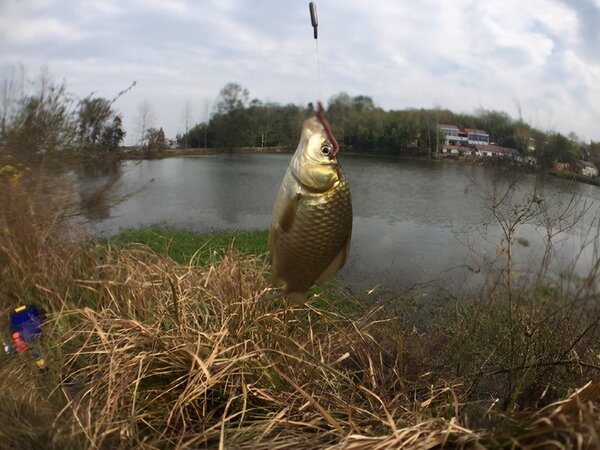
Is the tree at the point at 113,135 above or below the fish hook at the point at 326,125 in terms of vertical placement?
above

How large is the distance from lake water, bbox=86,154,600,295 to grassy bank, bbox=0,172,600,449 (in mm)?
669

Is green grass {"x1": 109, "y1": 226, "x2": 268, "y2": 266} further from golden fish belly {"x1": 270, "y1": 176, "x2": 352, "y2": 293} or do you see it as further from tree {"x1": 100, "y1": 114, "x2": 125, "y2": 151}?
golden fish belly {"x1": 270, "y1": 176, "x2": 352, "y2": 293}

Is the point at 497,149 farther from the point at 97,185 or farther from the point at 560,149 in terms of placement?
the point at 97,185

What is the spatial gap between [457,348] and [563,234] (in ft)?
4.94

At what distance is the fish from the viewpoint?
1.31 m

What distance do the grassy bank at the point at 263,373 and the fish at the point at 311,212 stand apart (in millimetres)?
1047

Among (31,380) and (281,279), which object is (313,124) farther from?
(31,380)

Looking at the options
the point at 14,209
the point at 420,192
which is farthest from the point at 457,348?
the point at 420,192

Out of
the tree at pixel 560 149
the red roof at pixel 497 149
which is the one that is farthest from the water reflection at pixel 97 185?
the tree at pixel 560 149

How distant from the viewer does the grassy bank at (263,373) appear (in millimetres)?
2066

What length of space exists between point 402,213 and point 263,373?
1322cm

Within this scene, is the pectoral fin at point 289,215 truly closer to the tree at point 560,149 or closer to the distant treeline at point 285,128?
the distant treeline at point 285,128

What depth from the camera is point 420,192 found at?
61.2 ft

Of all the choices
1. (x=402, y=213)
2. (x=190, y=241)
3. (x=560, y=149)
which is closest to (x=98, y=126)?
(x=190, y=241)
